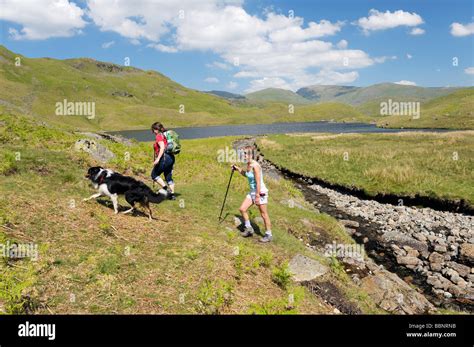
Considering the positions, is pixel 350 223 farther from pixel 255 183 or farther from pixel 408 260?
pixel 255 183

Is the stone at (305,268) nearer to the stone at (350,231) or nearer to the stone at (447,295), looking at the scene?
the stone at (447,295)

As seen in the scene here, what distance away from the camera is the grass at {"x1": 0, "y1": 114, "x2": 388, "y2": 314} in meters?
7.60

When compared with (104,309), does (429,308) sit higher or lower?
lower

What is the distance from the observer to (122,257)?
954 cm

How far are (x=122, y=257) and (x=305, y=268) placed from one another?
256 inches

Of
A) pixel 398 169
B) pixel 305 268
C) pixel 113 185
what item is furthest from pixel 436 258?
pixel 398 169

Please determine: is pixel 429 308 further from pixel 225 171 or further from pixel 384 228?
pixel 225 171

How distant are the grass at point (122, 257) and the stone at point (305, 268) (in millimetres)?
421

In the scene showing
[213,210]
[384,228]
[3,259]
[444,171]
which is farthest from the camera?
[444,171]

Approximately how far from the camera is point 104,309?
23.8ft

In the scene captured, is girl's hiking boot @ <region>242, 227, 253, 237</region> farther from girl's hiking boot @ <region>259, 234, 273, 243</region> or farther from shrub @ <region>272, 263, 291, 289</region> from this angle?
shrub @ <region>272, 263, 291, 289</region>
